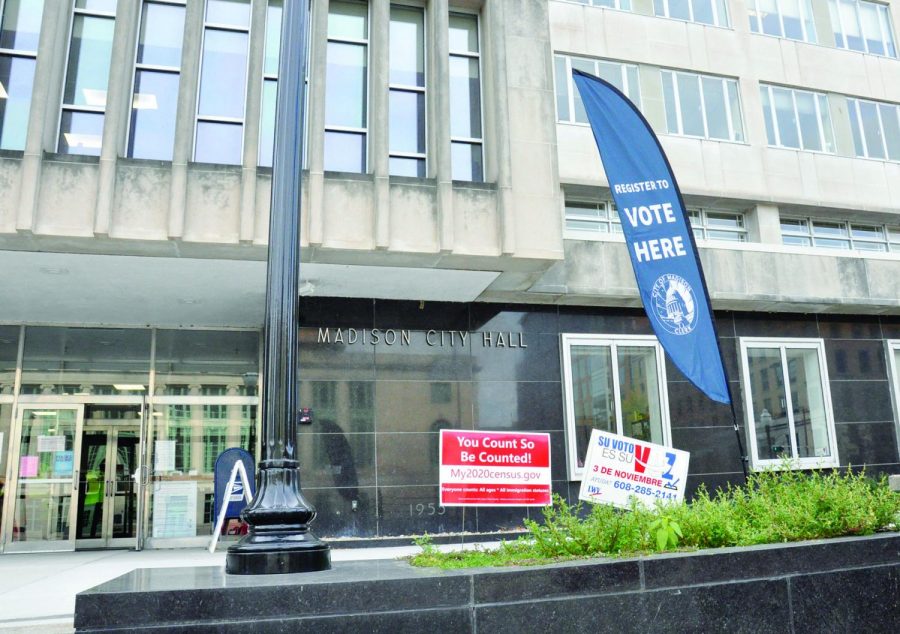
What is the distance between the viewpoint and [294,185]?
623 cm

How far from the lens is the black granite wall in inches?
543

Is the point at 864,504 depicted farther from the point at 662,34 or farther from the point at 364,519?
the point at 662,34

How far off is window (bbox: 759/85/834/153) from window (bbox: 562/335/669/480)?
6.81 m

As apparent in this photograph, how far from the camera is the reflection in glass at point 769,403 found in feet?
53.6

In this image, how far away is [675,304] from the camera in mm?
10844

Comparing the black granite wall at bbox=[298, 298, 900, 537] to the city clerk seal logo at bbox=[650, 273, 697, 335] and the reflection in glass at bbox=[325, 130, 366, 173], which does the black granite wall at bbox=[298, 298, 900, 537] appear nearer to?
the reflection in glass at bbox=[325, 130, 366, 173]

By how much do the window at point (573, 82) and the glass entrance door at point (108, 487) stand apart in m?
11.1

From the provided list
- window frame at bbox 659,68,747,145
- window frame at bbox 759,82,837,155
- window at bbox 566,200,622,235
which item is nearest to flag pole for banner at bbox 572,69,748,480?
window at bbox 566,200,622,235

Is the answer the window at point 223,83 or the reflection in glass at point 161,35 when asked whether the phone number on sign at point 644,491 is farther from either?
the reflection in glass at point 161,35

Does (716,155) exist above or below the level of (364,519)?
above

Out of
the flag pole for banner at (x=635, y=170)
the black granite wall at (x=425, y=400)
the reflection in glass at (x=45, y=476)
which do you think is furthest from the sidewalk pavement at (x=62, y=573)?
the flag pole for banner at (x=635, y=170)

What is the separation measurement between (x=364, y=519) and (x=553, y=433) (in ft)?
13.1

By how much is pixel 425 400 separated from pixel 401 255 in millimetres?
3349

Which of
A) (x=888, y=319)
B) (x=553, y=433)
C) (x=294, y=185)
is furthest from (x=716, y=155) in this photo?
(x=294, y=185)
